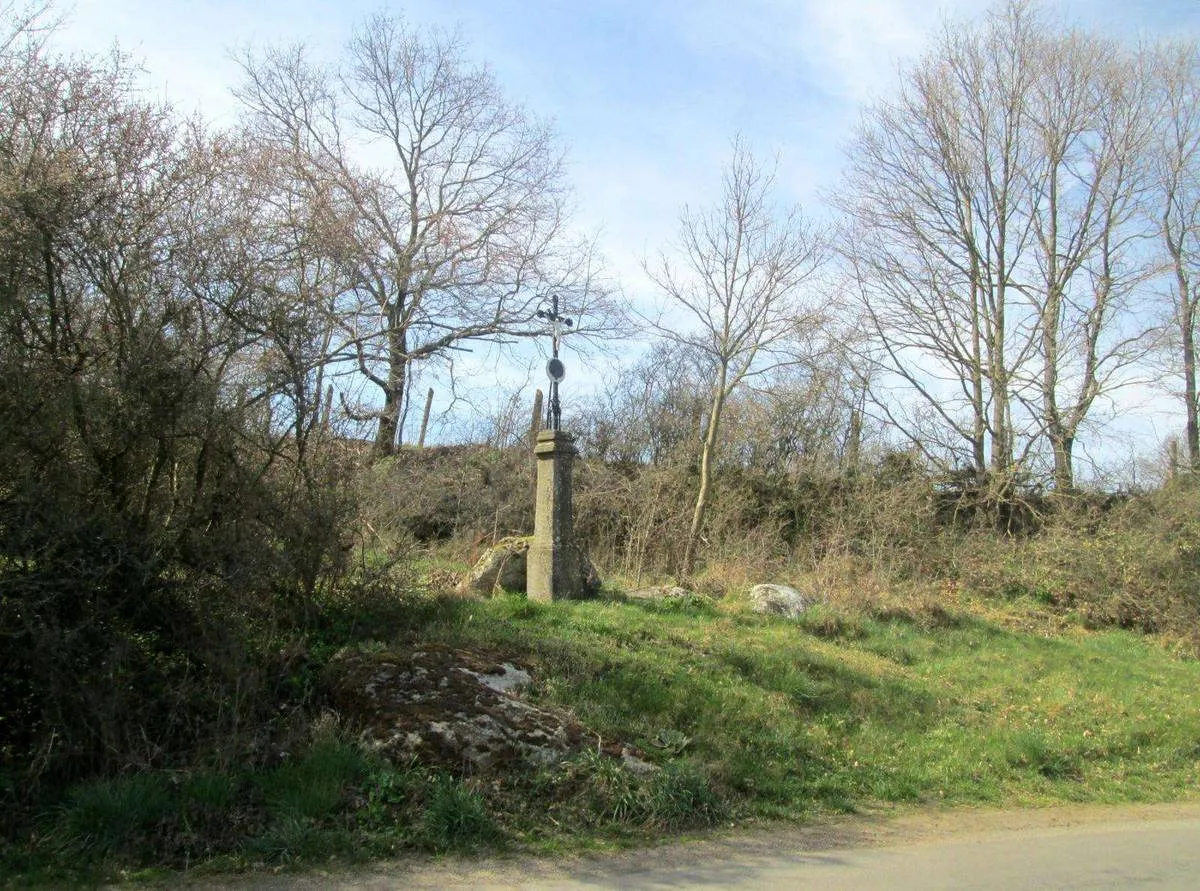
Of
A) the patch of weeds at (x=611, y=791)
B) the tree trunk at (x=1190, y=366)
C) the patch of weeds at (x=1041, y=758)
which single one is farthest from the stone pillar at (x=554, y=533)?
the tree trunk at (x=1190, y=366)

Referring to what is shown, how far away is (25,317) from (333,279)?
3.26m

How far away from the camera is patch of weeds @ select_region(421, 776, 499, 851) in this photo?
5.50 meters

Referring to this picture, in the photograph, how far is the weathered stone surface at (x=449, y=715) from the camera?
20.8ft

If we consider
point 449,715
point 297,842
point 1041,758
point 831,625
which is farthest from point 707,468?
point 297,842

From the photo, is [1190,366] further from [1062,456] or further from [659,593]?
[659,593]

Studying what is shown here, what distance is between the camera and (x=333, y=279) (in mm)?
9523

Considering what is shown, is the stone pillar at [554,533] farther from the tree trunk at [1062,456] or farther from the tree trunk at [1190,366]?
the tree trunk at [1190,366]

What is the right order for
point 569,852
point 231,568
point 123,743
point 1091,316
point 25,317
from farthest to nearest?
1. point 1091,316
2. point 231,568
3. point 25,317
4. point 123,743
5. point 569,852

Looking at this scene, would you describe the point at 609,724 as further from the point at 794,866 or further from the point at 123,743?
the point at 123,743

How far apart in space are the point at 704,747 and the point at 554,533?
4.95 meters

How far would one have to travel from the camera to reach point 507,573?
12148mm

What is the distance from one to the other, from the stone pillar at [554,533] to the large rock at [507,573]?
0.55ft

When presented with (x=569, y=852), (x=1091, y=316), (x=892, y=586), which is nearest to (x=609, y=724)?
(x=569, y=852)

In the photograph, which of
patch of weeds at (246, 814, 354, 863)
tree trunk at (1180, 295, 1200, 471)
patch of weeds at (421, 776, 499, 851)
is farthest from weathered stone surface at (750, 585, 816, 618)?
tree trunk at (1180, 295, 1200, 471)
